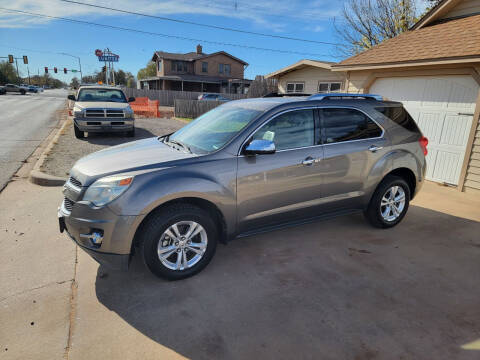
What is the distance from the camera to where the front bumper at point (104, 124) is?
10.2 metres

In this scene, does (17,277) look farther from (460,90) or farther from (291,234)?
(460,90)

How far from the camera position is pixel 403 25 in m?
17.9

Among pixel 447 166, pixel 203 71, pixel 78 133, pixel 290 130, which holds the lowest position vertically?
pixel 78 133

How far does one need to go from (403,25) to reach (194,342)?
2072 centimetres

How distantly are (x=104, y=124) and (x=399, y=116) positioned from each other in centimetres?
897

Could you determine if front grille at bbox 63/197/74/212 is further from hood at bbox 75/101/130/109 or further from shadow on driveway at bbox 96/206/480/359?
hood at bbox 75/101/130/109

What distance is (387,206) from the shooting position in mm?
4582

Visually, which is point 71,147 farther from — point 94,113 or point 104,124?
point 94,113

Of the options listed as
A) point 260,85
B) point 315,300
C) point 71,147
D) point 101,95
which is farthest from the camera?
point 260,85

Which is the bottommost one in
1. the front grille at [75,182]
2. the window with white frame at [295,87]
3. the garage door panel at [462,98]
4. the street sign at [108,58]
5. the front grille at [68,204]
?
the front grille at [68,204]

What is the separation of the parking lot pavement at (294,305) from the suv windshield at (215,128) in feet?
4.38

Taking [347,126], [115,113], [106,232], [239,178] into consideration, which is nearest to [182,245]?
[106,232]

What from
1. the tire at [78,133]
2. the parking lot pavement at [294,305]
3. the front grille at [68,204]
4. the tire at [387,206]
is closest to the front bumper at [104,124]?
the tire at [78,133]

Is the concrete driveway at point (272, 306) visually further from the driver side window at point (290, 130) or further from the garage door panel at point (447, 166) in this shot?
the garage door panel at point (447, 166)
